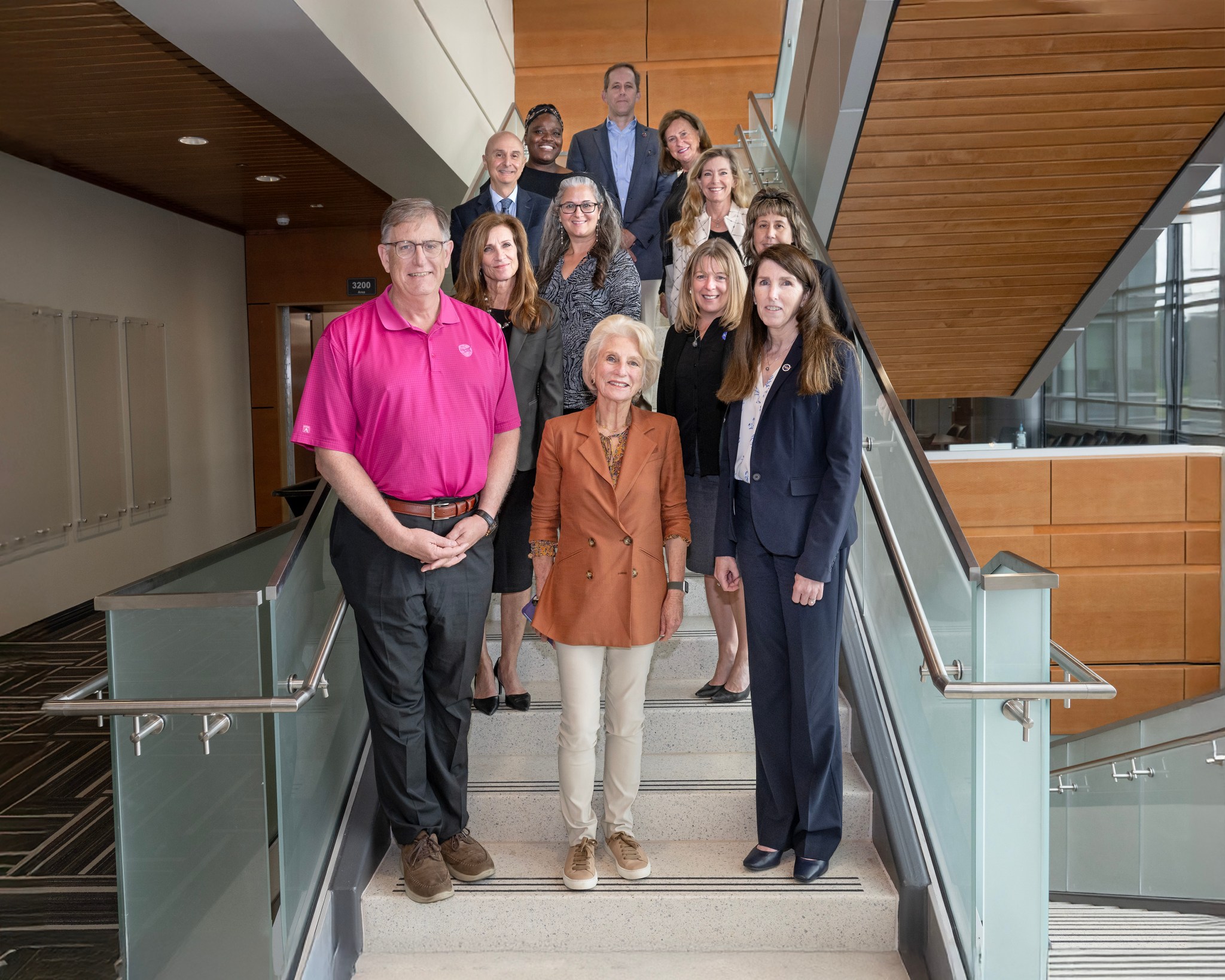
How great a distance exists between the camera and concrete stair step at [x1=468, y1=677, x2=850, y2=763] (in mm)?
3533

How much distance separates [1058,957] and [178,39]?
5.47 metres

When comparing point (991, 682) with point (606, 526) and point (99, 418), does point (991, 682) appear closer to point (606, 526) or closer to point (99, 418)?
point (606, 526)

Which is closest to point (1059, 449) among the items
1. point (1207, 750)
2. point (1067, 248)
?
point (1067, 248)

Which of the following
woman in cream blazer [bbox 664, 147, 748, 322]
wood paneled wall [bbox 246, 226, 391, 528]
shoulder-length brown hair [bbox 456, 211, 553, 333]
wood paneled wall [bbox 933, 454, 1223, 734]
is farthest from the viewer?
wood paneled wall [bbox 246, 226, 391, 528]

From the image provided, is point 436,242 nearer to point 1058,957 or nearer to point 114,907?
point 114,907

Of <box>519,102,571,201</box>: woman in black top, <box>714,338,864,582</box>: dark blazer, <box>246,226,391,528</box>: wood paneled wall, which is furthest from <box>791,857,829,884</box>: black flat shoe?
<box>246,226,391,528</box>: wood paneled wall

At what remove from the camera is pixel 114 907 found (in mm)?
3516

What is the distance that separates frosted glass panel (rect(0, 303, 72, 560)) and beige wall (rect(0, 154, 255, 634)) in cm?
16

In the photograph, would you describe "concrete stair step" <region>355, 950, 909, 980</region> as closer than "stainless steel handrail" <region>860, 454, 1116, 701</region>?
No

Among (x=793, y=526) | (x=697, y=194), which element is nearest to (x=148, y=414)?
(x=697, y=194)

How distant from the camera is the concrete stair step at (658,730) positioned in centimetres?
353

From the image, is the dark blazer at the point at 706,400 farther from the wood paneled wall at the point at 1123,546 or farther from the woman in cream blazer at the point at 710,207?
the wood paneled wall at the point at 1123,546

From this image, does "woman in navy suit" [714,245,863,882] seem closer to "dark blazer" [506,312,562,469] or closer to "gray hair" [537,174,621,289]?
"dark blazer" [506,312,562,469]

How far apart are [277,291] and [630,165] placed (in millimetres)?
6655
